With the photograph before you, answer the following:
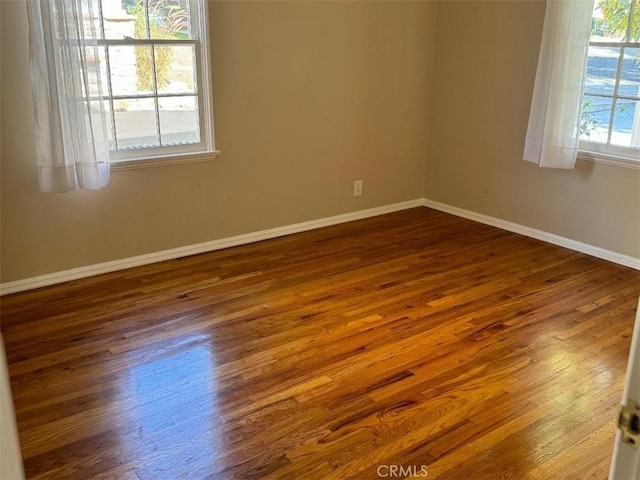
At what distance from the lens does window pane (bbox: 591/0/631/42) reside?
3.61 meters

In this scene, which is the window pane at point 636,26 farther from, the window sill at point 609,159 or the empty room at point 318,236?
the window sill at point 609,159

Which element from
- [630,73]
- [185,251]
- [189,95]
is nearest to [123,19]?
[189,95]

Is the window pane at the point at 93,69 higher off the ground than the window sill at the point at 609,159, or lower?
higher

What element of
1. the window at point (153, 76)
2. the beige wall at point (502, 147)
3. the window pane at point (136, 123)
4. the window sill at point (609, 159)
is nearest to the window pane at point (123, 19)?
the window at point (153, 76)

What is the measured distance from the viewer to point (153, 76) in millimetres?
3531

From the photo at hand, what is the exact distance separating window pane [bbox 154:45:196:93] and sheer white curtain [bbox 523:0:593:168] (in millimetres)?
2246

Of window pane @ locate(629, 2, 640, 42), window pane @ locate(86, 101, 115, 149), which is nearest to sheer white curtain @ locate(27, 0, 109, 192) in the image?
window pane @ locate(86, 101, 115, 149)

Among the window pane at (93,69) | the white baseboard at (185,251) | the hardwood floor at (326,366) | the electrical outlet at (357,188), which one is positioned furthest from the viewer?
the electrical outlet at (357,188)

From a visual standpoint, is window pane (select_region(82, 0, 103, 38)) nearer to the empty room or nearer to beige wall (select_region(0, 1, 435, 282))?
the empty room

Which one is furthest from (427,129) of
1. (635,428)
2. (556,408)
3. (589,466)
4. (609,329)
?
(635,428)

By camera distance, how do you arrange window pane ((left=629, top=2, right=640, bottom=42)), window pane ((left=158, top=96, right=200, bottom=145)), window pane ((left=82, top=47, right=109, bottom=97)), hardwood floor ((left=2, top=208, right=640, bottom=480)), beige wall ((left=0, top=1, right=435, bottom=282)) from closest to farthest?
hardwood floor ((left=2, top=208, right=640, bottom=480)) < window pane ((left=82, top=47, right=109, bottom=97)) < beige wall ((left=0, top=1, right=435, bottom=282)) < window pane ((left=629, top=2, right=640, bottom=42)) < window pane ((left=158, top=96, right=200, bottom=145))

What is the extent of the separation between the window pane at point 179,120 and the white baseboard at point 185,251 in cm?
72

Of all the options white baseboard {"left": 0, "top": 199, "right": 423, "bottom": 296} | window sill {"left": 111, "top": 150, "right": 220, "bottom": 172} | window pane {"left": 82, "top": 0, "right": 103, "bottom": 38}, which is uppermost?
window pane {"left": 82, "top": 0, "right": 103, "bottom": 38}

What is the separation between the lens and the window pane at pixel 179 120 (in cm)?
364
